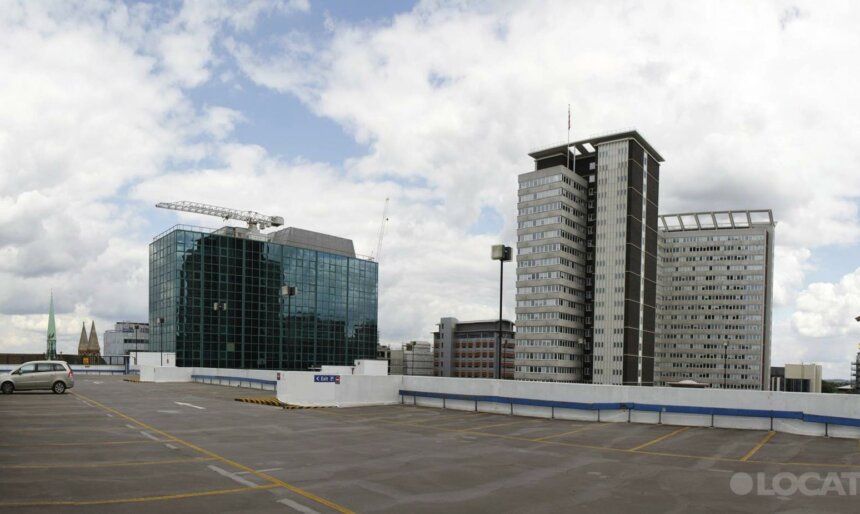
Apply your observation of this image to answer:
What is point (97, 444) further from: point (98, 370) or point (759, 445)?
point (98, 370)

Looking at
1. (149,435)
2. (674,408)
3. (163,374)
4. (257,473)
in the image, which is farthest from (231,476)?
(163,374)

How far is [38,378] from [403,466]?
34.0 meters

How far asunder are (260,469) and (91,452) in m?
5.48

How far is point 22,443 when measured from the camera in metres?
18.5

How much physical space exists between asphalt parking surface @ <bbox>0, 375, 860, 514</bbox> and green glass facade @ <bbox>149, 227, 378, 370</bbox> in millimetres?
95726

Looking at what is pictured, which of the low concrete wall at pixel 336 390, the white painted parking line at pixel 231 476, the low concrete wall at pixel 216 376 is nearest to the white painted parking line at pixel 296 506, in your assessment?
the white painted parking line at pixel 231 476

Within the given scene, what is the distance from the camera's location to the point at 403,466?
16.3 m

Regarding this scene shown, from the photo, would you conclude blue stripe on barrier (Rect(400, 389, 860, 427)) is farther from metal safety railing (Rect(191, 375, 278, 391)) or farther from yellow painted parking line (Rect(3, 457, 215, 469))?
metal safety railing (Rect(191, 375, 278, 391))

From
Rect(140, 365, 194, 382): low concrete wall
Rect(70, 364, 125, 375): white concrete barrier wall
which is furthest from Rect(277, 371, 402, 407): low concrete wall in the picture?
Rect(70, 364, 125, 375): white concrete barrier wall

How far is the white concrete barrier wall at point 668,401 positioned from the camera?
2373cm

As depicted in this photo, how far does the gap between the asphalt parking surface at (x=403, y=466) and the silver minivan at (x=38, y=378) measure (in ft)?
48.4

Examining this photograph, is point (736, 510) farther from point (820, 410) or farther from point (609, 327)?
point (609, 327)

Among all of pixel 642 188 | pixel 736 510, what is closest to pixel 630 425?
pixel 736 510

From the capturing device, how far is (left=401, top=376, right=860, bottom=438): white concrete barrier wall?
23.7m
